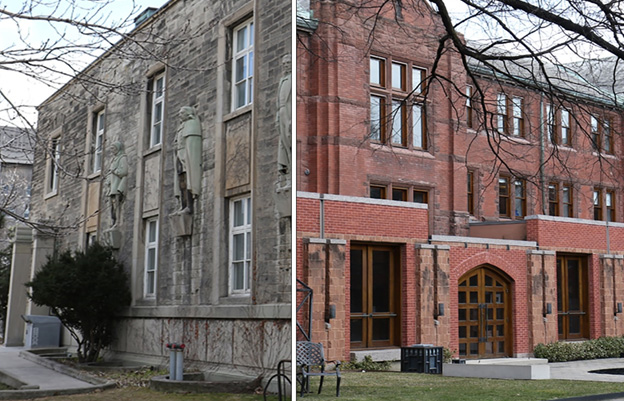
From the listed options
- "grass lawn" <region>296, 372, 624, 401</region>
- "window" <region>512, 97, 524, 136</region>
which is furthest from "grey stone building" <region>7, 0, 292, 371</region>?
"window" <region>512, 97, 524, 136</region>

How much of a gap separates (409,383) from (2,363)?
2355 millimetres

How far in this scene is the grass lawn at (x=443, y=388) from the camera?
381 cm

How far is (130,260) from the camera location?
2707 mm

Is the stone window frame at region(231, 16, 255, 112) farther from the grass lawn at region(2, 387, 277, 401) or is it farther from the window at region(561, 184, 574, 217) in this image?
the window at region(561, 184, 574, 217)

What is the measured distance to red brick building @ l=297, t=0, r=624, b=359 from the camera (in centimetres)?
375

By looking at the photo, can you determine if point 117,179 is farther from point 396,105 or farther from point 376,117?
point 396,105

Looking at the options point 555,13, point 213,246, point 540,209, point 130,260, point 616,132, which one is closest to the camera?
point 130,260

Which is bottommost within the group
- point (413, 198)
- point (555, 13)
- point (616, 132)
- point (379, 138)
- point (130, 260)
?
point (130, 260)

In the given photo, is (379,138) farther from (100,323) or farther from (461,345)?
(100,323)

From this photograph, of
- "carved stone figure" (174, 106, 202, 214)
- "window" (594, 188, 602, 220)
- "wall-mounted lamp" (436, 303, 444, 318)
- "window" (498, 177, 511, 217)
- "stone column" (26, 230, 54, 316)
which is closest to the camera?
"stone column" (26, 230, 54, 316)

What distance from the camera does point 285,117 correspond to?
10.7 ft

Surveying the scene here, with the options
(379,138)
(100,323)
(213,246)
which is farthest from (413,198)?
(100,323)

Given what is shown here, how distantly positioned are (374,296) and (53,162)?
1.93m

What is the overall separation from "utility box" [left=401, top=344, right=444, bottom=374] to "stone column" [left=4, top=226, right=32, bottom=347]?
2.11 metres
